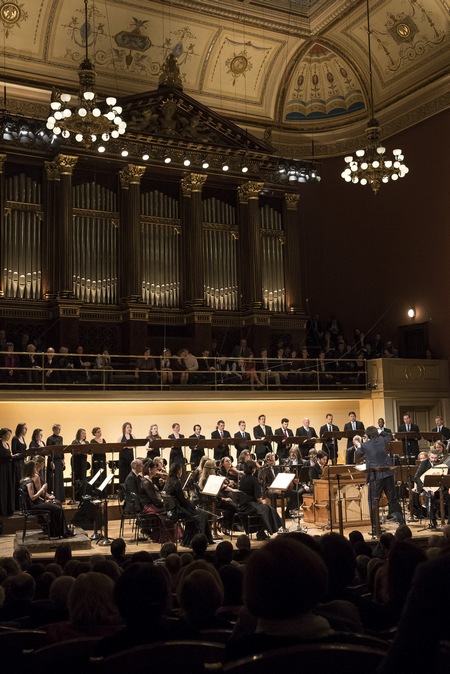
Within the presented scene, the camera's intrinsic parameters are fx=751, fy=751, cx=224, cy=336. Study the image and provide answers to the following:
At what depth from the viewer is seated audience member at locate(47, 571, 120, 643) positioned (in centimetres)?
293

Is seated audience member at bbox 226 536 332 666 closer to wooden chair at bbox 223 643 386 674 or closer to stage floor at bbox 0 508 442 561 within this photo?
wooden chair at bbox 223 643 386 674

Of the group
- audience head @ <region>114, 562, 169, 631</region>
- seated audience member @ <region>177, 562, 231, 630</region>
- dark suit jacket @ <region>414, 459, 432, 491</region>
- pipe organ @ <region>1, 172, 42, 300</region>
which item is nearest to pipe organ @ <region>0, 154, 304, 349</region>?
pipe organ @ <region>1, 172, 42, 300</region>

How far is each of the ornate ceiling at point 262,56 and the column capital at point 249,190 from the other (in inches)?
80.9

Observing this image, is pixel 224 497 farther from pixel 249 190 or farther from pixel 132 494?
pixel 249 190

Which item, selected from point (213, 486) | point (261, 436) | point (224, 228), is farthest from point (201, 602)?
point (224, 228)

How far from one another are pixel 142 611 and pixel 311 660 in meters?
0.90

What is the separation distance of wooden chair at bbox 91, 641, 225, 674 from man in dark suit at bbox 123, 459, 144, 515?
845cm

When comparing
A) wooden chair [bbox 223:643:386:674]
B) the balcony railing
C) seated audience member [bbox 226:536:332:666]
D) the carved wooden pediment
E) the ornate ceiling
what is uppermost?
the ornate ceiling

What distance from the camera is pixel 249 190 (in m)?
19.1

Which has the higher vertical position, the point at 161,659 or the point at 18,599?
the point at 161,659

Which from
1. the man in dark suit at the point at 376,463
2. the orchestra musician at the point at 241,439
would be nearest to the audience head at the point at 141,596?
the man in dark suit at the point at 376,463

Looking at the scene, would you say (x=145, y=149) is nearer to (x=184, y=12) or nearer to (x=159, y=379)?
(x=184, y=12)

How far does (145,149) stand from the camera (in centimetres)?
1792

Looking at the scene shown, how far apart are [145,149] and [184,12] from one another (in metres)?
3.33
